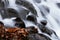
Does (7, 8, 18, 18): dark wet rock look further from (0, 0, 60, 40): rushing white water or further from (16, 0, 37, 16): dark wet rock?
(16, 0, 37, 16): dark wet rock

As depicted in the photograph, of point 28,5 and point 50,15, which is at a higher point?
point 28,5

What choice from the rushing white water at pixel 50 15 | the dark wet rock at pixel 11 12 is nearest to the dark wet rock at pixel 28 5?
the rushing white water at pixel 50 15

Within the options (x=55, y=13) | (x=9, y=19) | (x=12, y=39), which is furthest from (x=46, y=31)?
(x=55, y=13)

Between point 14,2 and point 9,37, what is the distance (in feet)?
15.9

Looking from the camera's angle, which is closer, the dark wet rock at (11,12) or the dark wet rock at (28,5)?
the dark wet rock at (11,12)

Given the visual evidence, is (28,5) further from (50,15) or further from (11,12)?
(50,15)

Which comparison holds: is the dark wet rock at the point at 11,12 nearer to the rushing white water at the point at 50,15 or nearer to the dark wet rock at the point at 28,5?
the rushing white water at the point at 50,15

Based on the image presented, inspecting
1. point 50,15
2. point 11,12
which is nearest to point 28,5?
point 11,12

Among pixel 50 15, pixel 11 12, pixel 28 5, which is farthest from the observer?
pixel 50 15

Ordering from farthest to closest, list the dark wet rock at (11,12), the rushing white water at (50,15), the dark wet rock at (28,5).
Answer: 1. the dark wet rock at (28,5)
2. the rushing white water at (50,15)
3. the dark wet rock at (11,12)

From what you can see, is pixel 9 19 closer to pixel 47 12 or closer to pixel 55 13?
pixel 47 12

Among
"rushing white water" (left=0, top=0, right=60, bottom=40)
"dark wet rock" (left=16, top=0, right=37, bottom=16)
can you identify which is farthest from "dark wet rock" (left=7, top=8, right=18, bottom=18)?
"dark wet rock" (left=16, top=0, right=37, bottom=16)

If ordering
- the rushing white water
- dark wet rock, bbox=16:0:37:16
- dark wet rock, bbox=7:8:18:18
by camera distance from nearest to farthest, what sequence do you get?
dark wet rock, bbox=7:8:18:18, the rushing white water, dark wet rock, bbox=16:0:37:16

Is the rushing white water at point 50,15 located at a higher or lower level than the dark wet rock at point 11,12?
lower
